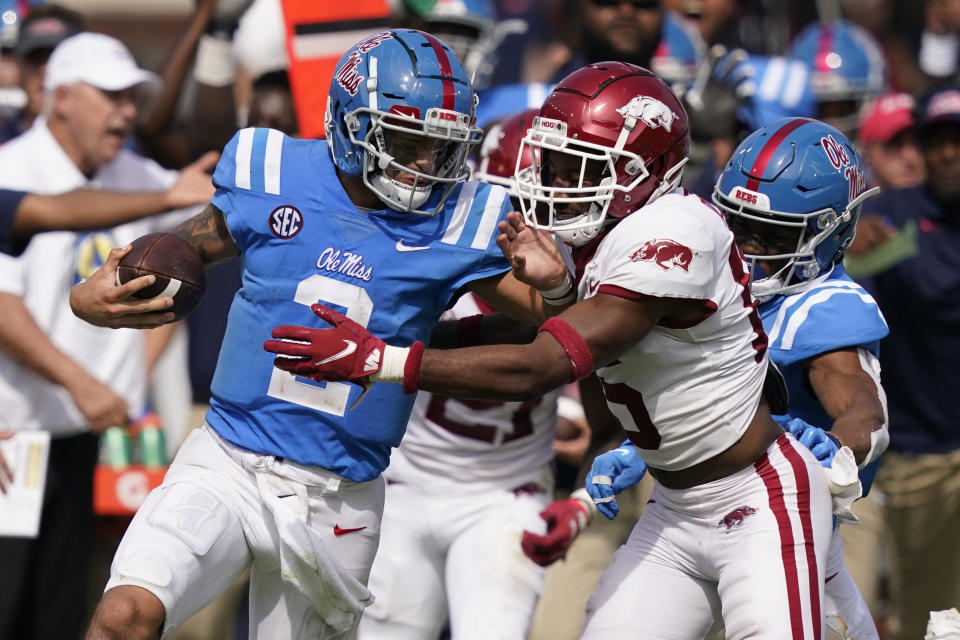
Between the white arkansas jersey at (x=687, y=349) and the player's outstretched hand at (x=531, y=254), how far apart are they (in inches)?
3.2

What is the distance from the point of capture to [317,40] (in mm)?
5914

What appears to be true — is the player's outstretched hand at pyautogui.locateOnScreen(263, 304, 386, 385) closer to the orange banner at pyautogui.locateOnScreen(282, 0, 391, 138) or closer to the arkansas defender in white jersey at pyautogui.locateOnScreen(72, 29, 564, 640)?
the arkansas defender in white jersey at pyautogui.locateOnScreen(72, 29, 564, 640)

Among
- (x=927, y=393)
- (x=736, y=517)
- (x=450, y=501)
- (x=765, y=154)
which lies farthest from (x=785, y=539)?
(x=927, y=393)

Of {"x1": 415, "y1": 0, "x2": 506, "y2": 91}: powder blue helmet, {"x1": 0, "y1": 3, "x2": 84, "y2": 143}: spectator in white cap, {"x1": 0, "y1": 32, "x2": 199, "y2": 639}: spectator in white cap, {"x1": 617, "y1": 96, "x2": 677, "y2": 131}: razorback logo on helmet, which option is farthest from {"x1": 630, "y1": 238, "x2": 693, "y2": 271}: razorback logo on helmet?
{"x1": 0, "y1": 3, "x2": 84, "y2": 143}: spectator in white cap

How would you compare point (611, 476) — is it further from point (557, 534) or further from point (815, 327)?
point (815, 327)

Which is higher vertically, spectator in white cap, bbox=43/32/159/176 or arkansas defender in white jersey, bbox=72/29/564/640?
arkansas defender in white jersey, bbox=72/29/564/640

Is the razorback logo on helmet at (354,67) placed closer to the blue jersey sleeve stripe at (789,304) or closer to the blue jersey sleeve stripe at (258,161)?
the blue jersey sleeve stripe at (258,161)

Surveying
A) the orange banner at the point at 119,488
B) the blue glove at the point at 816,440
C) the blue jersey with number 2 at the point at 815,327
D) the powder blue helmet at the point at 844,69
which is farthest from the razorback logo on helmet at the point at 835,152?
the powder blue helmet at the point at 844,69

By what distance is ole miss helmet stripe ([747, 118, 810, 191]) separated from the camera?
4094mm

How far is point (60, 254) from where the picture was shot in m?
5.80

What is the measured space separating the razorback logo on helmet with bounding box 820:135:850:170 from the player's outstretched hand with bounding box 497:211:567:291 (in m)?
1.00

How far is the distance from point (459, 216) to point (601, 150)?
48 cm

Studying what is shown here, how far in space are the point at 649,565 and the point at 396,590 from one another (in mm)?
1349

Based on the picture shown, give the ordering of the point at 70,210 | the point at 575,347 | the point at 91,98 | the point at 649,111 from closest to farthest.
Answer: the point at 575,347
the point at 649,111
the point at 70,210
the point at 91,98
